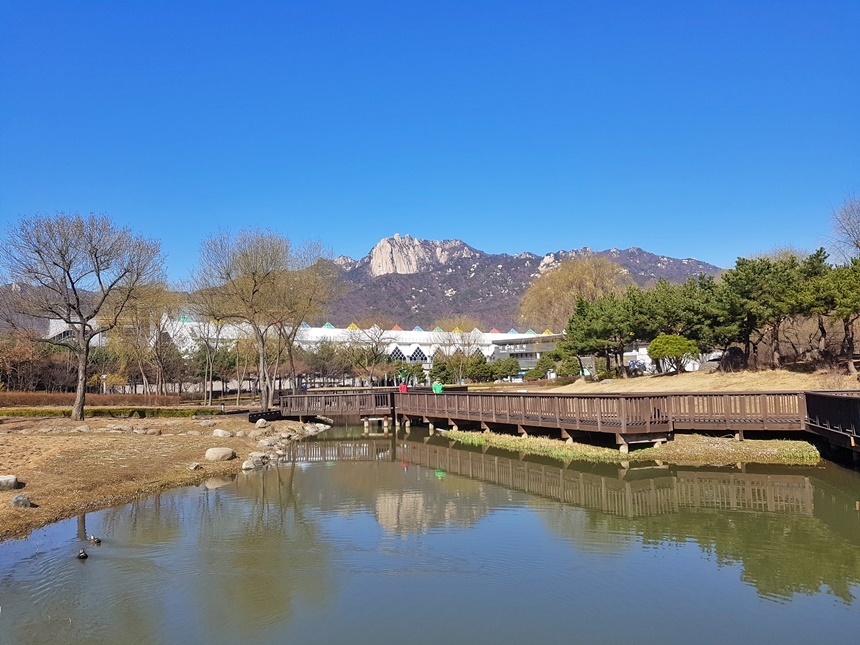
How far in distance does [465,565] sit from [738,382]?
21.8 meters

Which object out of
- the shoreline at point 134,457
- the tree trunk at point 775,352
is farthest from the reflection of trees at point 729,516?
the tree trunk at point 775,352

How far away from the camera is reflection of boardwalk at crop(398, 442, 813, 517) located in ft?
43.8

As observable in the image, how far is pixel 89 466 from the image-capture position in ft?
53.4

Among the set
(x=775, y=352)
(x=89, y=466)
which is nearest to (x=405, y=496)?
(x=89, y=466)

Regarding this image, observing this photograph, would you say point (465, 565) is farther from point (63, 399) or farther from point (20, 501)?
point (63, 399)

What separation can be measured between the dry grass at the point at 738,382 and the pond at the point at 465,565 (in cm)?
906

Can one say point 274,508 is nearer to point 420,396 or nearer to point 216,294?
point 420,396

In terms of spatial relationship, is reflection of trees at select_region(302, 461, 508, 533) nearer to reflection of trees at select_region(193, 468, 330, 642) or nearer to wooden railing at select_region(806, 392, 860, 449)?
reflection of trees at select_region(193, 468, 330, 642)

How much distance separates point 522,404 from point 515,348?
217 feet

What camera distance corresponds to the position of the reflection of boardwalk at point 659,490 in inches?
525

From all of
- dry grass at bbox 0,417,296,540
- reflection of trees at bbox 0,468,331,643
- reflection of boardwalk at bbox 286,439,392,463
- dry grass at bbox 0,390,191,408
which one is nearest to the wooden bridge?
reflection of boardwalk at bbox 286,439,392,463

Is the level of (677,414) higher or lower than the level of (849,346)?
lower

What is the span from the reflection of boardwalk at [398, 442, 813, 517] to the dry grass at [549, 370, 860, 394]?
6.45 meters

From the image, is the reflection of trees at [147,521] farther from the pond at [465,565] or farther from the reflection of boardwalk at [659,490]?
the reflection of boardwalk at [659,490]
